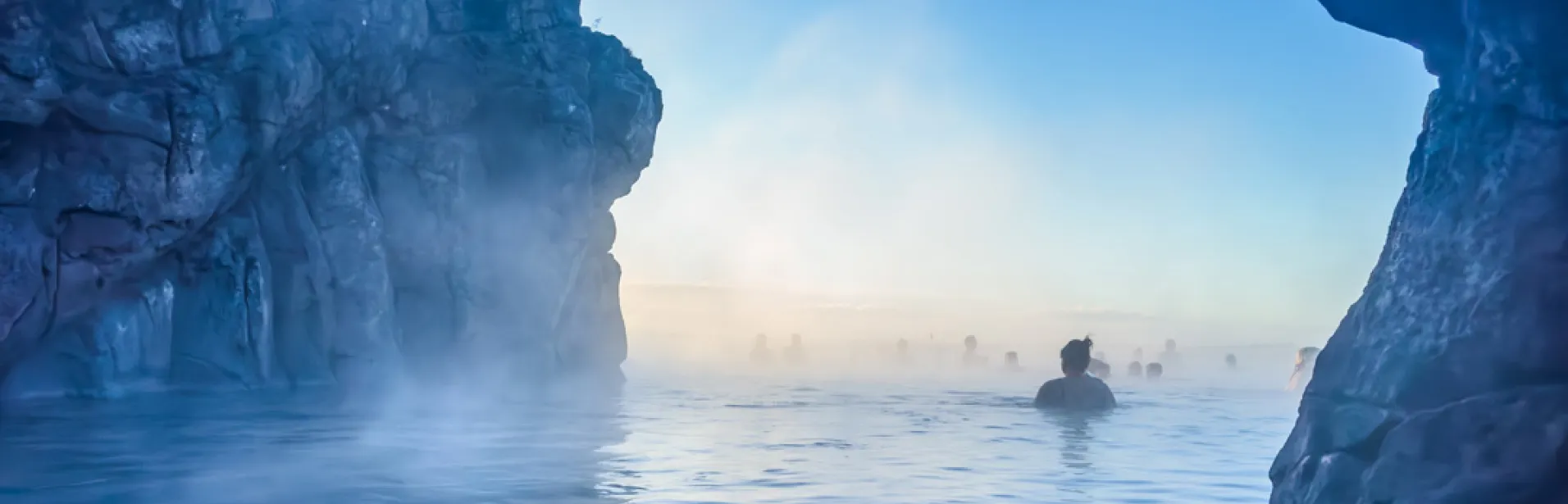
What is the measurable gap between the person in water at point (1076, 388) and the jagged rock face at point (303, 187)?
3404 cm

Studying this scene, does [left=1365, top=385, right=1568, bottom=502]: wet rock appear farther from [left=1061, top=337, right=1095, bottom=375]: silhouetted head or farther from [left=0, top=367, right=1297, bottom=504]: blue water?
[left=1061, top=337, right=1095, bottom=375]: silhouetted head

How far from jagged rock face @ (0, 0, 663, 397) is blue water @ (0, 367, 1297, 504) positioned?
4.49m

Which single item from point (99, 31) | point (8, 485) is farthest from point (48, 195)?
point (8, 485)

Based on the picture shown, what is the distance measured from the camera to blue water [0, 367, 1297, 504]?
21781mm

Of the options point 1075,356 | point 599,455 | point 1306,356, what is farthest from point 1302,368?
point 599,455

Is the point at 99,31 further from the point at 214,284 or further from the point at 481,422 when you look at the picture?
the point at 481,422

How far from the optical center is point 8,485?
806 inches

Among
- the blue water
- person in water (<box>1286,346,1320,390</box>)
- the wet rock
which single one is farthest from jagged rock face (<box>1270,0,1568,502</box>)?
person in water (<box>1286,346,1320,390</box>)

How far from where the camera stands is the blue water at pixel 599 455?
21781mm

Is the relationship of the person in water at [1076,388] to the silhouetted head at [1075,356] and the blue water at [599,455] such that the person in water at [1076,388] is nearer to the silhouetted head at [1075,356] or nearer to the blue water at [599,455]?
the silhouetted head at [1075,356]

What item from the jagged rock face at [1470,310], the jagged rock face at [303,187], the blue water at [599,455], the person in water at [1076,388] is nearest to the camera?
the jagged rock face at [1470,310]

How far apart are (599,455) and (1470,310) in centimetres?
2175

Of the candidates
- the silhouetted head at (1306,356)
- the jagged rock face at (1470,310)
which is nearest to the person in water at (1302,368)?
the silhouetted head at (1306,356)

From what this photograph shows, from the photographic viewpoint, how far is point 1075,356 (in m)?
61.2
